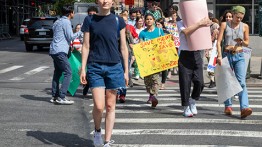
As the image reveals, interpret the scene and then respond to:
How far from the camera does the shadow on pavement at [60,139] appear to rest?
25.0 ft

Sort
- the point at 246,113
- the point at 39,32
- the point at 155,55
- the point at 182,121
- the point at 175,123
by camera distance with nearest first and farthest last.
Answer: the point at 175,123 → the point at 182,121 → the point at 246,113 → the point at 155,55 → the point at 39,32

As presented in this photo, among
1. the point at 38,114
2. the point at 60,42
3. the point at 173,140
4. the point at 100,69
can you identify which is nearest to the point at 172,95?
the point at 60,42

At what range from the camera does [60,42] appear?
37.1 feet

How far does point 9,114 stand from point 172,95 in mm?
3991

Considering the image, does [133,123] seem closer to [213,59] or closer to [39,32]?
[213,59]

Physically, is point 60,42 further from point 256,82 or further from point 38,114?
point 256,82

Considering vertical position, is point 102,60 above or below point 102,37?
below

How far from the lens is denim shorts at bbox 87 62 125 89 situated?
7066 millimetres

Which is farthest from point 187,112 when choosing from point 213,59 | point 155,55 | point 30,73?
point 30,73

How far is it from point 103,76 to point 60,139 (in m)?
1.27

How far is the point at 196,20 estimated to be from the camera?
31.3 feet

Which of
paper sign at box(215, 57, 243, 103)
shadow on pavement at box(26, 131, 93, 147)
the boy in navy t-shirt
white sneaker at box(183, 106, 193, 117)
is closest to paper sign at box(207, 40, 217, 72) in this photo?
paper sign at box(215, 57, 243, 103)

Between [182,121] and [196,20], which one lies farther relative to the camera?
[196,20]

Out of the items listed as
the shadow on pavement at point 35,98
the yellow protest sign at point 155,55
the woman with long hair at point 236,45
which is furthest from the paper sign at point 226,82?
the shadow on pavement at point 35,98
